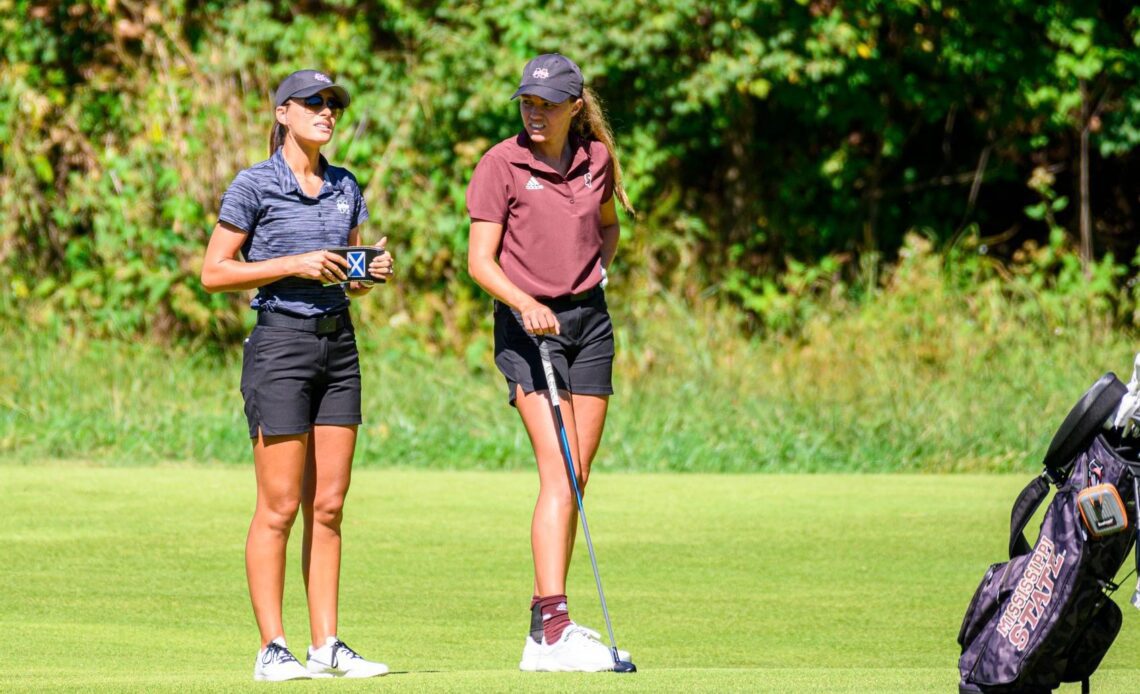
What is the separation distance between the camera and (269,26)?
52.9 feet

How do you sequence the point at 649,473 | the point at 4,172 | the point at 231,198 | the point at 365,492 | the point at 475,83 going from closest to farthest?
the point at 231,198, the point at 365,492, the point at 649,473, the point at 475,83, the point at 4,172

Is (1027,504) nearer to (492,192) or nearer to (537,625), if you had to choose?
(537,625)

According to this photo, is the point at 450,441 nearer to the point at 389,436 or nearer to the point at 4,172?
the point at 389,436

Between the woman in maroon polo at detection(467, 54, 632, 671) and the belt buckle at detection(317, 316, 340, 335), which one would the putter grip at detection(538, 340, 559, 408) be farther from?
the belt buckle at detection(317, 316, 340, 335)

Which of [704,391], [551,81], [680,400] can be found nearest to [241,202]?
[551,81]

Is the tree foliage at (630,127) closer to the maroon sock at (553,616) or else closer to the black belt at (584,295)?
the black belt at (584,295)

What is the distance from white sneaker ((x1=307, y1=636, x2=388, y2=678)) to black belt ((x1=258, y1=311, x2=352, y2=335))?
92 cm

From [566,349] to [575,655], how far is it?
942 mm

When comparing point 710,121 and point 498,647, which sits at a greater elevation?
point 710,121

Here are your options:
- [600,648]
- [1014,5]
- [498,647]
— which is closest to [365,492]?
[498,647]

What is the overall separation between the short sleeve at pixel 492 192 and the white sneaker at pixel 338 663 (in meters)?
1.35

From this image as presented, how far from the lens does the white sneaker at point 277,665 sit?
5.14 metres

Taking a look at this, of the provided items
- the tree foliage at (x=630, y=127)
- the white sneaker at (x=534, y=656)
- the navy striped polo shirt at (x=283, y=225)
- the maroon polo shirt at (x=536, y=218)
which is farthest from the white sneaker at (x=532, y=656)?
the tree foliage at (x=630, y=127)

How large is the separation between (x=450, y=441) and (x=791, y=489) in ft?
8.92
